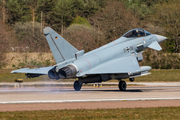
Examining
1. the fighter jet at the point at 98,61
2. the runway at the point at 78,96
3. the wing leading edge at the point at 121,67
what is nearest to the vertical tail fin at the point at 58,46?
the fighter jet at the point at 98,61

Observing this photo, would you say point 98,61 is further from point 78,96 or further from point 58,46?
point 78,96

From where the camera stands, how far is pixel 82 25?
270 ft

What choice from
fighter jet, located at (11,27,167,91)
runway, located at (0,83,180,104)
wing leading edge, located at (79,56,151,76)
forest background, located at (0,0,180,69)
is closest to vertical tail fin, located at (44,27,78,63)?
fighter jet, located at (11,27,167,91)

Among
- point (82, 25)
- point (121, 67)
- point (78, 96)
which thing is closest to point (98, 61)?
point (121, 67)

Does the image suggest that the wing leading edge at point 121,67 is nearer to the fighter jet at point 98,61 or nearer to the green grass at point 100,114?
the fighter jet at point 98,61

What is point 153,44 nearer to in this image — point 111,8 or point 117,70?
point 117,70

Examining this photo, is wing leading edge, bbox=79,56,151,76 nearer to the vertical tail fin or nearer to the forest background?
the vertical tail fin

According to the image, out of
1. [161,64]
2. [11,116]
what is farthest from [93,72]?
[161,64]

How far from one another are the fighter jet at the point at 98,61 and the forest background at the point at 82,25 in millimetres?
28180

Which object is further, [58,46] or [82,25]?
[82,25]

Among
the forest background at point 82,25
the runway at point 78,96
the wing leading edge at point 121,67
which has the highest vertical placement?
the forest background at point 82,25

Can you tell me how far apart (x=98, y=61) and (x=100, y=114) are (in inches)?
A: 402

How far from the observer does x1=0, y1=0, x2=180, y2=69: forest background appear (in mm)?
58281

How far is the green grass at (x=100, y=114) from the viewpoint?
11.5 m
